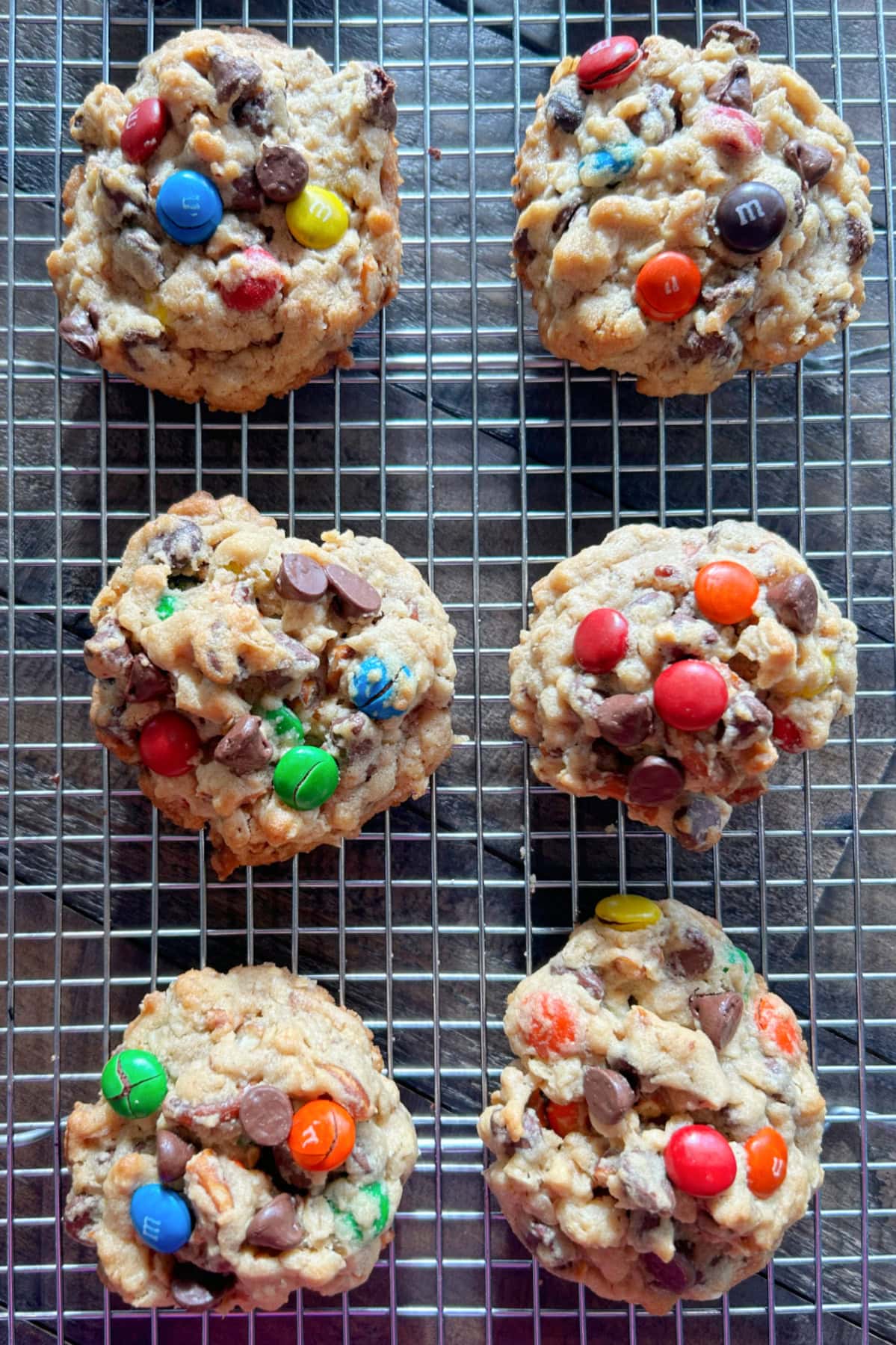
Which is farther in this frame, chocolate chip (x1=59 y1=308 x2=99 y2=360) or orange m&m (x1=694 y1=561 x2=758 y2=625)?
chocolate chip (x1=59 y1=308 x2=99 y2=360)

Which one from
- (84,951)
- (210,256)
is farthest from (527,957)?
(210,256)

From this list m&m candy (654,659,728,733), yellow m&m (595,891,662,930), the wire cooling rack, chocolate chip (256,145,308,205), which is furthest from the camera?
the wire cooling rack

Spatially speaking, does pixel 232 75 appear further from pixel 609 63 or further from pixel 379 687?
pixel 379 687

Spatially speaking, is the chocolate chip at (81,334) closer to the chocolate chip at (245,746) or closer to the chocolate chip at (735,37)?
the chocolate chip at (245,746)

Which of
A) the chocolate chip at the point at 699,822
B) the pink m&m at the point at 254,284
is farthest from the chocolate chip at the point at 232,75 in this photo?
the chocolate chip at the point at 699,822

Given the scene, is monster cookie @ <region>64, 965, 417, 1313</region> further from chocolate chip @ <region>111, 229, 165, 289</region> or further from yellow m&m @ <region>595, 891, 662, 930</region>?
chocolate chip @ <region>111, 229, 165, 289</region>

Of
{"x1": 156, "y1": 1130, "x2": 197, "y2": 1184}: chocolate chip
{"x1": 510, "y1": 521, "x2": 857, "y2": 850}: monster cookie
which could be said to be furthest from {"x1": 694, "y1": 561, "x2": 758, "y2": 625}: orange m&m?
{"x1": 156, "y1": 1130, "x2": 197, "y2": 1184}: chocolate chip
